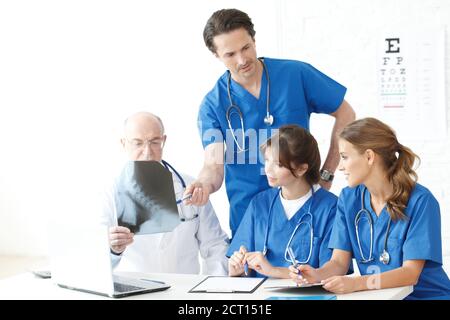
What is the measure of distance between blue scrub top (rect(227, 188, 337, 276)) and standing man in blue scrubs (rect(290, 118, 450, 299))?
3.9 inches

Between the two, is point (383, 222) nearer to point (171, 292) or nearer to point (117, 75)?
point (171, 292)

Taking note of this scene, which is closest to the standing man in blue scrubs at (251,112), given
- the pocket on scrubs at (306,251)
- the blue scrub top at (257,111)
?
the blue scrub top at (257,111)

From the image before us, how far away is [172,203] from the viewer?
196 centimetres

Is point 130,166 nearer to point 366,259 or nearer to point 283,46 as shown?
point 366,259

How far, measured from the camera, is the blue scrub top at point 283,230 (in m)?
2.12

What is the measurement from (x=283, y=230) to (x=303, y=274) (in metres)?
0.34

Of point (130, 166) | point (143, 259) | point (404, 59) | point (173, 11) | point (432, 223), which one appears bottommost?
point (143, 259)

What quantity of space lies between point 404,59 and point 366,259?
1883mm

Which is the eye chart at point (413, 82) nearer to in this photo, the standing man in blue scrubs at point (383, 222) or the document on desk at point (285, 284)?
the standing man in blue scrubs at point (383, 222)

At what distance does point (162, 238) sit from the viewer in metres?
2.38

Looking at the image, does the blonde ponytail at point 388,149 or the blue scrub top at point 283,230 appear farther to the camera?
the blue scrub top at point 283,230

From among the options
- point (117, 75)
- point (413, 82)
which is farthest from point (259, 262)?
point (117, 75)
